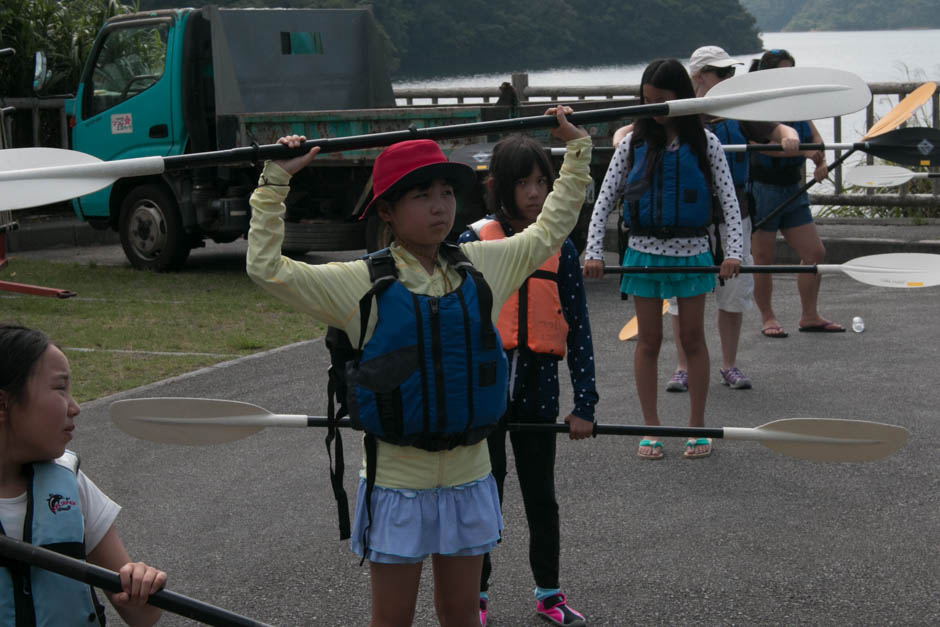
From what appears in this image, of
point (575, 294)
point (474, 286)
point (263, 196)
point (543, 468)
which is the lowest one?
point (543, 468)

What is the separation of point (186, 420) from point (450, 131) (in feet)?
3.96

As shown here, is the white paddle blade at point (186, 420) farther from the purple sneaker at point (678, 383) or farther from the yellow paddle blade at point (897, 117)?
the yellow paddle blade at point (897, 117)

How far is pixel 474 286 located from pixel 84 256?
11.8m

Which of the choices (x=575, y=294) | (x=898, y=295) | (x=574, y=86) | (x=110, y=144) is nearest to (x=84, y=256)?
(x=110, y=144)

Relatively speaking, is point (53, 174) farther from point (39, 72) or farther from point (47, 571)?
point (39, 72)

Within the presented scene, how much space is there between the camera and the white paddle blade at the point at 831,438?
3.80 metres

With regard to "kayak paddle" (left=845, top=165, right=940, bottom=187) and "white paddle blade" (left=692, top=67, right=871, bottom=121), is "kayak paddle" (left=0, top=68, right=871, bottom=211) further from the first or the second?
"kayak paddle" (left=845, top=165, right=940, bottom=187)

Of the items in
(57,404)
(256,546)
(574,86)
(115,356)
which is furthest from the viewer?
(574,86)

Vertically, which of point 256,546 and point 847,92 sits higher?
point 847,92

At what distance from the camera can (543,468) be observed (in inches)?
158

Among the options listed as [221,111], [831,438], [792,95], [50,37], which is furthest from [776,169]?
[50,37]

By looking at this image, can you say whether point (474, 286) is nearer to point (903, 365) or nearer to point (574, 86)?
point (903, 365)

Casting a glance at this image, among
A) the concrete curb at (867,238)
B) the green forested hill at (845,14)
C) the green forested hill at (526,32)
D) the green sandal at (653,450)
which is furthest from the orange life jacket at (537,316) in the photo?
the green forested hill at (845,14)

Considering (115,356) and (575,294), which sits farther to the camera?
(115,356)
